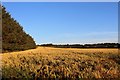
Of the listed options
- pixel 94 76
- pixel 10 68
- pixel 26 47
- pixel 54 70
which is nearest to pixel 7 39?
pixel 26 47

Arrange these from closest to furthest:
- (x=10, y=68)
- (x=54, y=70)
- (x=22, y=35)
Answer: (x=54, y=70), (x=10, y=68), (x=22, y=35)

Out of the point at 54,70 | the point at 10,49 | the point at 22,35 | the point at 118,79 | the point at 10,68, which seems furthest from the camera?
the point at 22,35

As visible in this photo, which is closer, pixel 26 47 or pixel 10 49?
pixel 10 49

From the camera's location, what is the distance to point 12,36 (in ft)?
110

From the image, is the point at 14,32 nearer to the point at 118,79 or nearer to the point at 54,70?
the point at 54,70

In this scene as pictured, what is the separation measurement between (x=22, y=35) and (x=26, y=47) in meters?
1.47

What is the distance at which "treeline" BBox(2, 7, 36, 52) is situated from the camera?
33.1 meters

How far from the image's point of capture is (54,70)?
44.1ft

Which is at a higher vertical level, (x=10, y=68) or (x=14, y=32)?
(x=14, y=32)

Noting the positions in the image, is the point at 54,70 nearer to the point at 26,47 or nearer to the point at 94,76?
the point at 94,76

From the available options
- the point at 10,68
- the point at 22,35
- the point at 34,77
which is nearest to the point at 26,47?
the point at 22,35

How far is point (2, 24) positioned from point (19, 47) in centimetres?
325

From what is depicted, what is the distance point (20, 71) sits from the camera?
1389cm

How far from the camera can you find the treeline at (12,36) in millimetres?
33125
